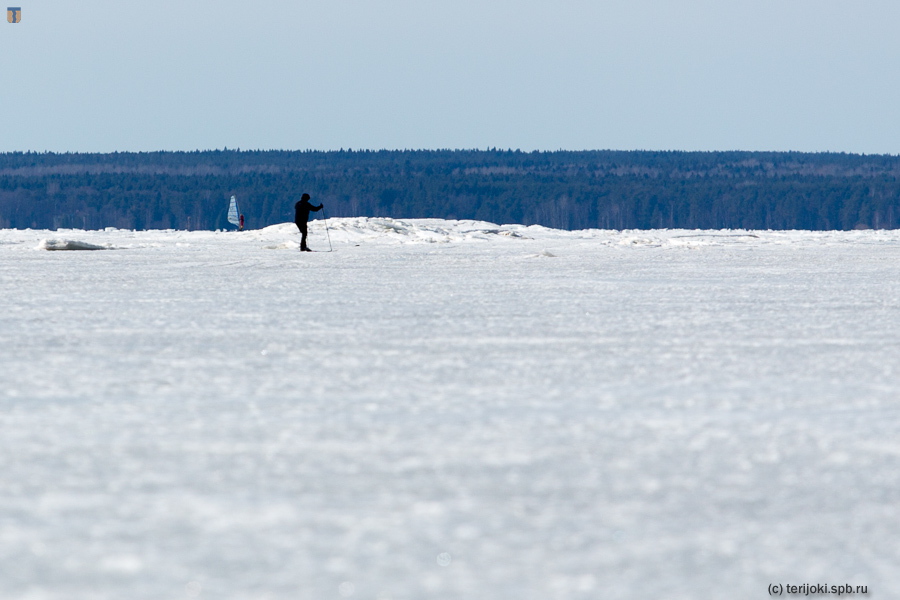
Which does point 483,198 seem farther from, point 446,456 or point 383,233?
point 446,456

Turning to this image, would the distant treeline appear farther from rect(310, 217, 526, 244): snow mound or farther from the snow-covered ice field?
the snow-covered ice field

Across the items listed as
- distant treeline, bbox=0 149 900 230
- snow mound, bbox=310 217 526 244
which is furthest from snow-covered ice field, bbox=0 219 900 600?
distant treeline, bbox=0 149 900 230

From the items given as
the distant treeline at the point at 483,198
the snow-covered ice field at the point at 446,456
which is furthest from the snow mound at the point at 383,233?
the distant treeline at the point at 483,198

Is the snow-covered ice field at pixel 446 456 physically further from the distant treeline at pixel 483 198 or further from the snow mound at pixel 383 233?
the distant treeline at pixel 483 198

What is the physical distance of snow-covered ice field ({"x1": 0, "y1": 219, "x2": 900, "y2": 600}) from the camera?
2.38 metres

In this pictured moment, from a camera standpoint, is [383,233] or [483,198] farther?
[483,198]

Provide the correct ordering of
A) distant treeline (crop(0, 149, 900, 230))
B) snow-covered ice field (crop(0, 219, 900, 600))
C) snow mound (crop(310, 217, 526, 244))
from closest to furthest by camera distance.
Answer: snow-covered ice field (crop(0, 219, 900, 600)) < snow mound (crop(310, 217, 526, 244)) < distant treeline (crop(0, 149, 900, 230))

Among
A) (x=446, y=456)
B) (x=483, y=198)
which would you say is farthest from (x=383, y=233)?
(x=483, y=198)

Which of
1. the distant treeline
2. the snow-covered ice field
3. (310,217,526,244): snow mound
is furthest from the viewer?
the distant treeline

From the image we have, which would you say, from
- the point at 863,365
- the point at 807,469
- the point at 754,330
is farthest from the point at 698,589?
the point at 754,330

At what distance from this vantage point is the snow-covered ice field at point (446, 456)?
2.38 meters

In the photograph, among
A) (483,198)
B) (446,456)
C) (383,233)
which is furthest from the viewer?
(483,198)

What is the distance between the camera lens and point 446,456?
11.2 feet

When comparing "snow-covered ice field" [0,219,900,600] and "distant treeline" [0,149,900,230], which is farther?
"distant treeline" [0,149,900,230]
